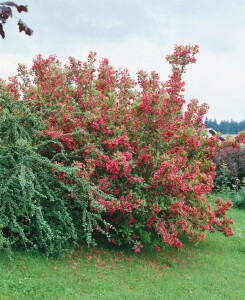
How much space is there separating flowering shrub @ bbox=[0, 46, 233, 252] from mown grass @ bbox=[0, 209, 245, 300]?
14.1 inches

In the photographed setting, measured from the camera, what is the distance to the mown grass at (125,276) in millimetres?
6359

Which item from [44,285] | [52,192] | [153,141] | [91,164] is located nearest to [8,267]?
[44,285]

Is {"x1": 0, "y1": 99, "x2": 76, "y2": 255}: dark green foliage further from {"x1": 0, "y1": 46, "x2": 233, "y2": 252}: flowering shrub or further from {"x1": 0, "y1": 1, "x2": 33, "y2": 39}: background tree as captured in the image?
{"x1": 0, "y1": 1, "x2": 33, "y2": 39}: background tree

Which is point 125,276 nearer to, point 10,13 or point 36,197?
point 36,197

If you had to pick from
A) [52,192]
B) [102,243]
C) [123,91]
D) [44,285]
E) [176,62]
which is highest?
[176,62]

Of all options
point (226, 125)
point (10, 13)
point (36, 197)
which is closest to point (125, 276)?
point (36, 197)

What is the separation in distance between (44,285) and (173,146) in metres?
3.45

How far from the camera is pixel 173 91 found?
29.0ft

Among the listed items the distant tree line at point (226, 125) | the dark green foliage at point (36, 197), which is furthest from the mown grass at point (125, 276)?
the distant tree line at point (226, 125)

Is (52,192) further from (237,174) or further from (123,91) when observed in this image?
(237,174)

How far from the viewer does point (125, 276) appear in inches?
288

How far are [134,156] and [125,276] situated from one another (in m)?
2.10

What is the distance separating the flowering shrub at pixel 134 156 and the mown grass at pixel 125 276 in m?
0.36

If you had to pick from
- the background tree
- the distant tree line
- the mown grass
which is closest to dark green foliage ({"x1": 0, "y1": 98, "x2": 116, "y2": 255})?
the mown grass
